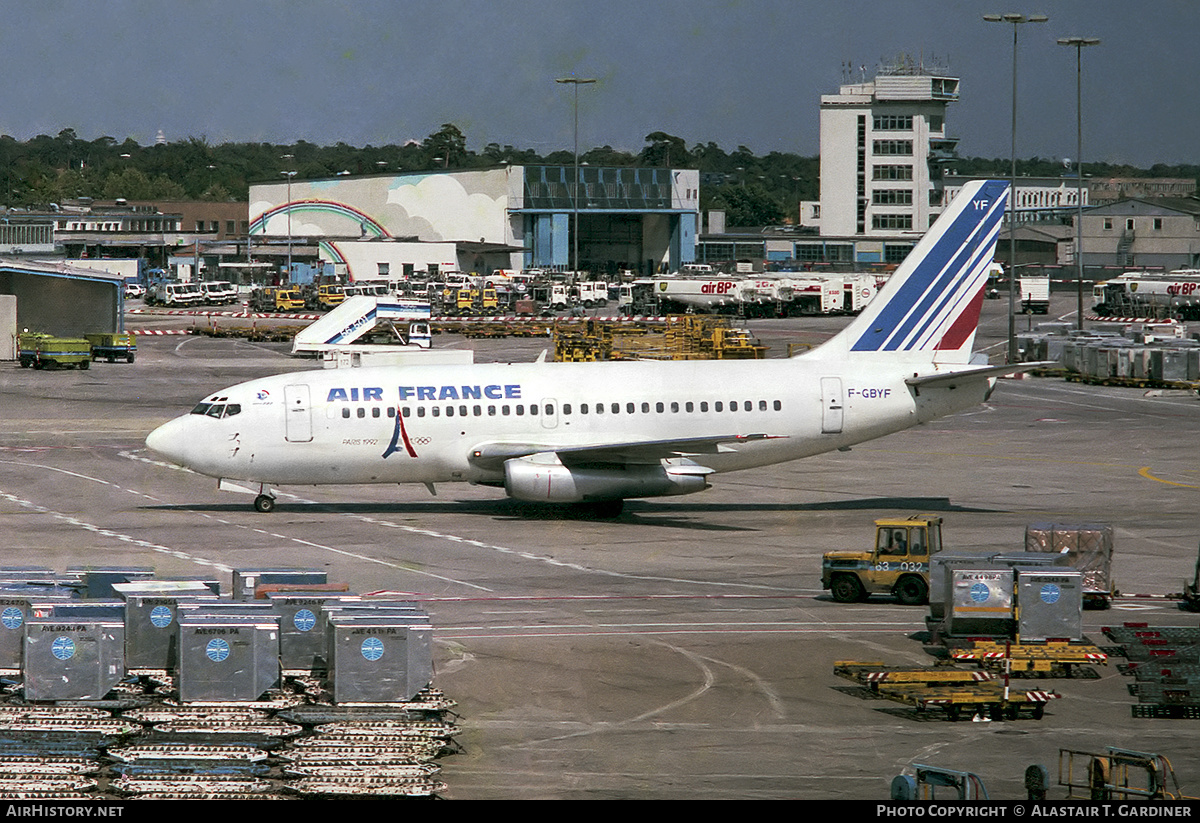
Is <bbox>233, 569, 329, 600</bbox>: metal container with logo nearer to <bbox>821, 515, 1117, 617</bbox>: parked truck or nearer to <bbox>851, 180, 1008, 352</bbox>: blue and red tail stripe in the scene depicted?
<bbox>821, 515, 1117, 617</bbox>: parked truck

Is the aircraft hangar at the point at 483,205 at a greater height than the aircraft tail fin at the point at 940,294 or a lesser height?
greater

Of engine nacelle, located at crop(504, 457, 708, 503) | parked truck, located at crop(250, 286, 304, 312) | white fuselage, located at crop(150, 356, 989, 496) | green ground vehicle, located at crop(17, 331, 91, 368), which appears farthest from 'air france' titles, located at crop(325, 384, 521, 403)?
parked truck, located at crop(250, 286, 304, 312)

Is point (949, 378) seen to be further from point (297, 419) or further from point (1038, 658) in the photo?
point (297, 419)

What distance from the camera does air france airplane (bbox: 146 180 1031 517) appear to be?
43.9m

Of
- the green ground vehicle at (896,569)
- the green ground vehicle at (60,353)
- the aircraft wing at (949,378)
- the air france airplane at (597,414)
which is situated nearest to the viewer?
the green ground vehicle at (896,569)

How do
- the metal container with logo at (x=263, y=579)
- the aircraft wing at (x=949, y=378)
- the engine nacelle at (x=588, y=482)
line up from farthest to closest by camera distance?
the aircraft wing at (x=949, y=378) < the engine nacelle at (x=588, y=482) < the metal container with logo at (x=263, y=579)

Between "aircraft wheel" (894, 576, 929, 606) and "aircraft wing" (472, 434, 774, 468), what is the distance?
9.96m

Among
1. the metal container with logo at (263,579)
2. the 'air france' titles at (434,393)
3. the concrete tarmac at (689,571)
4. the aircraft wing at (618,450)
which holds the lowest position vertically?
the concrete tarmac at (689,571)

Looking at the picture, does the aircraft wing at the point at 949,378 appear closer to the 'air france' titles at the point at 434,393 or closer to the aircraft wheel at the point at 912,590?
the 'air france' titles at the point at 434,393

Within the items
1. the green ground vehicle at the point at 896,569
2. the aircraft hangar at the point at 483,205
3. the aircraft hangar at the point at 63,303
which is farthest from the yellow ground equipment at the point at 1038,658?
the aircraft hangar at the point at 483,205

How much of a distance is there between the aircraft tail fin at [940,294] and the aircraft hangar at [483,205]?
134628 millimetres

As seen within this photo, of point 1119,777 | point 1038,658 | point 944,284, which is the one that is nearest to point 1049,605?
point 1038,658

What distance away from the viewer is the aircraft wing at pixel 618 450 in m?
42.6

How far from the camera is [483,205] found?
186750 mm
